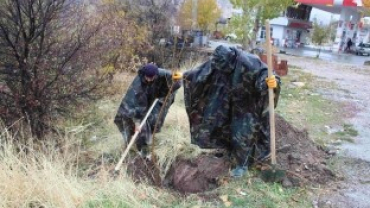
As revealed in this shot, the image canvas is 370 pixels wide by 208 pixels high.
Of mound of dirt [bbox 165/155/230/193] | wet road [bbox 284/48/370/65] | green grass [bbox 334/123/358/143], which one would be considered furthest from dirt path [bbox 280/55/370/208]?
wet road [bbox 284/48/370/65]

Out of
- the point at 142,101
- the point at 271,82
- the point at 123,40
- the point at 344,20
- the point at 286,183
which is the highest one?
the point at 344,20

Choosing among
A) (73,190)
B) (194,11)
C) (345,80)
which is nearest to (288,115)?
(73,190)

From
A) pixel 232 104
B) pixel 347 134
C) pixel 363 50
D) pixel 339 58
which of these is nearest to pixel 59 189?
pixel 232 104

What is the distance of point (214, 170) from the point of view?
415 cm

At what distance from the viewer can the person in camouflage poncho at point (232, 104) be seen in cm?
390

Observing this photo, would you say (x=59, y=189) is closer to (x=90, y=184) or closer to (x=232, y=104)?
(x=90, y=184)

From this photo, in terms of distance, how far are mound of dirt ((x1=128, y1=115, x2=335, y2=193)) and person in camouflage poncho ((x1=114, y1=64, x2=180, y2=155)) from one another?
0.36m

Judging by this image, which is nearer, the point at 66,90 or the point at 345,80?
the point at 66,90

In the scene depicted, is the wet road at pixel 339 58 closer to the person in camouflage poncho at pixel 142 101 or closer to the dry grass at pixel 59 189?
the person in camouflage poncho at pixel 142 101

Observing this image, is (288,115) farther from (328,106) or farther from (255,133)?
(255,133)

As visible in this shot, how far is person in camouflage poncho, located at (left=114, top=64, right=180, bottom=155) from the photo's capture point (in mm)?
4441

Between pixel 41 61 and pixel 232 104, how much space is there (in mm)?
2309

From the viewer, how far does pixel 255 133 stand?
404 centimetres

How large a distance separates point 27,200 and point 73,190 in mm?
358
